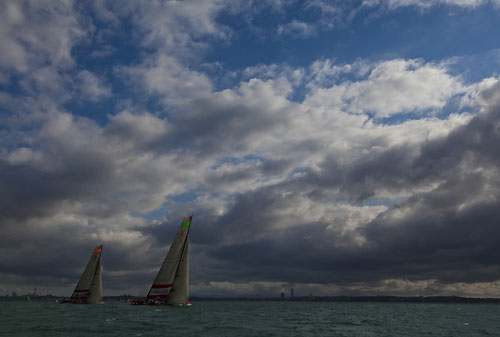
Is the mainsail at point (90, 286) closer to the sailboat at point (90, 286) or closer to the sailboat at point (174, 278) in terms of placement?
the sailboat at point (90, 286)

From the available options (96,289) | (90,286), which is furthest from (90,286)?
(96,289)

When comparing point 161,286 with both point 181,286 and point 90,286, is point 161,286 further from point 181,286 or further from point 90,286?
point 90,286

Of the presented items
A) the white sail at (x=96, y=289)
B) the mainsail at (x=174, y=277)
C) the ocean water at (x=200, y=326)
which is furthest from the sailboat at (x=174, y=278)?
the white sail at (x=96, y=289)

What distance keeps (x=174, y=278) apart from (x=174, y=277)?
0.23m

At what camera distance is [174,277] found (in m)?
94.3

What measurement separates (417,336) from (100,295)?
11312 centimetres

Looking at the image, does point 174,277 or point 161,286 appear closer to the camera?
point 174,277

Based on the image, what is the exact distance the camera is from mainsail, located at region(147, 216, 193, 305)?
93562mm

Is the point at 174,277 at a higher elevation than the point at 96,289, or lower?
higher

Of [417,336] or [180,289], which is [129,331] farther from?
[180,289]

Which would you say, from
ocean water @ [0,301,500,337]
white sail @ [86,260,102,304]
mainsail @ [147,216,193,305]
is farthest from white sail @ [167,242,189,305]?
white sail @ [86,260,102,304]

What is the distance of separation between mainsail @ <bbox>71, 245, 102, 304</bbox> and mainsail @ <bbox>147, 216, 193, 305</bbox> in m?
48.1

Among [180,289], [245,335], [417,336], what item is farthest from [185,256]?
[417,336]

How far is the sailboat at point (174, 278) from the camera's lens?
3684 inches
